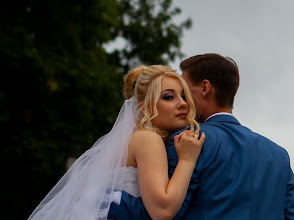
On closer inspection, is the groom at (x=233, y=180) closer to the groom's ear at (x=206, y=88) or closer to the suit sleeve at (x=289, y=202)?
the suit sleeve at (x=289, y=202)

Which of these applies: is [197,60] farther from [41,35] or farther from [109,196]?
[41,35]

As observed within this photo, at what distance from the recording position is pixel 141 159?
317 cm

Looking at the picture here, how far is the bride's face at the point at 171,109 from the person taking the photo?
136 inches

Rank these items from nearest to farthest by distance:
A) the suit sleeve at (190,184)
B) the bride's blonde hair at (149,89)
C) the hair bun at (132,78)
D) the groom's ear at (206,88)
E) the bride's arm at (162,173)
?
the bride's arm at (162,173)
the suit sleeve at (190,184)
the bride's blonde hair at (149,89)
the groom's ear at (206,88)
the hair bun at (132,78)

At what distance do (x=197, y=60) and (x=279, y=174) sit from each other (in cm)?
101

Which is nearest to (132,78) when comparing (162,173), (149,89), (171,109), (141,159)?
(149,89)

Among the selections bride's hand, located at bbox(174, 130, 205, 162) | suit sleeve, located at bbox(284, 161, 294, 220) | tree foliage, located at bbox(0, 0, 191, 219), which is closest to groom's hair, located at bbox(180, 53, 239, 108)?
bride's hand, located at bbox(174, 130, 205, 162)

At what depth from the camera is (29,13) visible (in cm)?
1402

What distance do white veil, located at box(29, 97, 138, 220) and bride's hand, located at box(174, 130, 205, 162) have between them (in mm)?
438

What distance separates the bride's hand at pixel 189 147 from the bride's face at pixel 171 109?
0.34 meters

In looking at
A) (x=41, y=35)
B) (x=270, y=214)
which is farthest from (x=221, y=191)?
(x=41, y=35)

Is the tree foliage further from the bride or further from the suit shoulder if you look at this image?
the suit shoulder

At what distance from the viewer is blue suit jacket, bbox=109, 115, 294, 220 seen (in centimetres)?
306

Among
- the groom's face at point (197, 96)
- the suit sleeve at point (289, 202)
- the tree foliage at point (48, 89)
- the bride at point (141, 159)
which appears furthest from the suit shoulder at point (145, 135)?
the tree foliage at point (48, 89)
